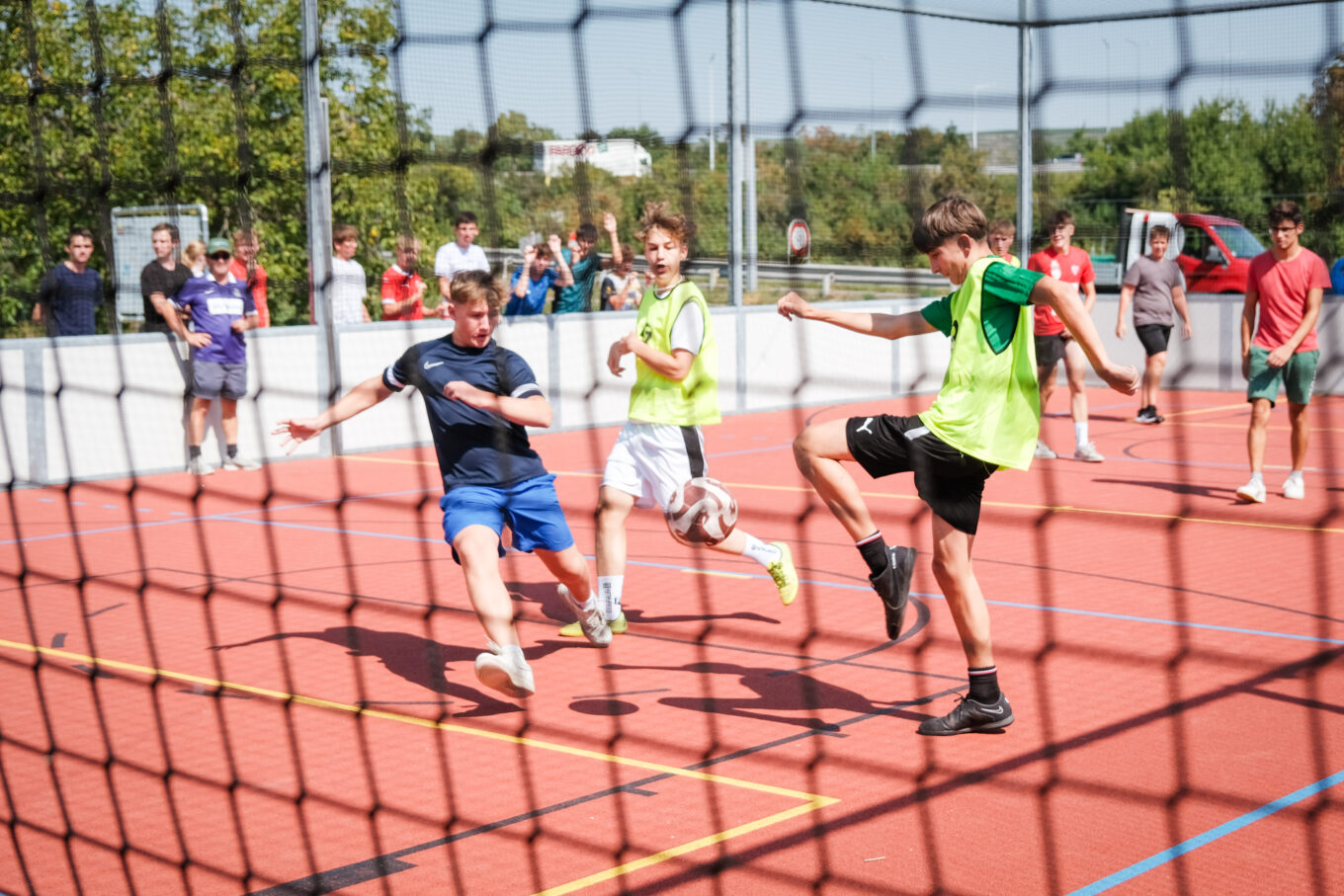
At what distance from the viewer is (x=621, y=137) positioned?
4.75 m

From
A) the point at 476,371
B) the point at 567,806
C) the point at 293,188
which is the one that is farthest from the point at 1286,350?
the point at 293,188

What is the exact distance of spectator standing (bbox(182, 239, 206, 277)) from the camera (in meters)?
9.19

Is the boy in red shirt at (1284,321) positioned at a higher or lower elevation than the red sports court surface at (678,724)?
higher

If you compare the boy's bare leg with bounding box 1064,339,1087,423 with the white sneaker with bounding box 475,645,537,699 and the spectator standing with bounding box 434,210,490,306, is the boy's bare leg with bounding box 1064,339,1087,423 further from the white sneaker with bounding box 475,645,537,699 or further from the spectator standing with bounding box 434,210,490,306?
the white sneaker with bounding box 475,645,537,699

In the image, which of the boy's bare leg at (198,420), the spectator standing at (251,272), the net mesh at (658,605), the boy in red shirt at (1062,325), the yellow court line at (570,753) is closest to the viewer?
the yellow court line at (570,753)

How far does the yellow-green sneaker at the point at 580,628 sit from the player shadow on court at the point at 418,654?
4.5 inches

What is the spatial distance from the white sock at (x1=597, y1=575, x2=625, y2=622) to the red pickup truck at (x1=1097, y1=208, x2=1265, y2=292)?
8.01m

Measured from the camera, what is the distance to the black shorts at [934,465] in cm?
A: 421

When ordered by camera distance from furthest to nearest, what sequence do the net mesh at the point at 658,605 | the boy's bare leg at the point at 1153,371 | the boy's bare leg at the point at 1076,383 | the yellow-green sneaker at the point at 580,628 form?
the boy's bare leg at the point at 1153,371, the boy's bare leg at the point at 1076,383, the yellow-green sneaker at the point at 580,628, the net mesh at the point at 658,605

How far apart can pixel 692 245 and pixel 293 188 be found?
423 centimetres

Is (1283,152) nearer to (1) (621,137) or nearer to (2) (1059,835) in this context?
(1) (621,137)

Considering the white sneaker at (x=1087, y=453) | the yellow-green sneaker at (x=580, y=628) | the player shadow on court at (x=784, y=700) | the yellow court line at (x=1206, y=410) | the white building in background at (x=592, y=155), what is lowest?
the yellow court line at (x=1206, y=410)

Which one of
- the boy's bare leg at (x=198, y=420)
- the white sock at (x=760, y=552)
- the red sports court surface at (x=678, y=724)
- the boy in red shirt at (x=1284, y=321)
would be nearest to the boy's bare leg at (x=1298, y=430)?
the boy in red shirt at (x=1284, y=321)

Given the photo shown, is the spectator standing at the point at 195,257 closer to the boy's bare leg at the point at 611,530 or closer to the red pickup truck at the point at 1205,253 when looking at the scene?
the boy's bare leg at the point at 611,530
